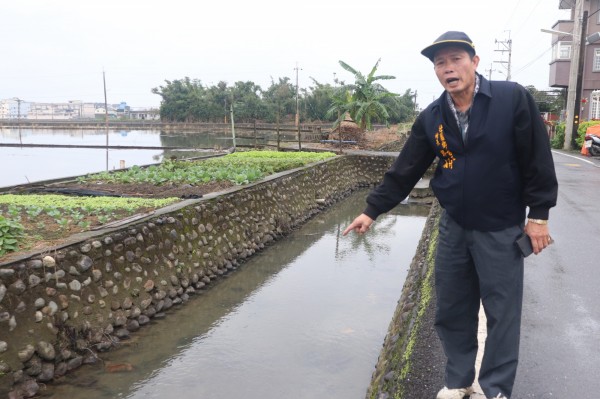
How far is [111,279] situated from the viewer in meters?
5.57

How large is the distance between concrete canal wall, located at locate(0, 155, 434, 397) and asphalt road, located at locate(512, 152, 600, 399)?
1.29 m

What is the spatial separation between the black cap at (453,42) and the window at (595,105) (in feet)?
103

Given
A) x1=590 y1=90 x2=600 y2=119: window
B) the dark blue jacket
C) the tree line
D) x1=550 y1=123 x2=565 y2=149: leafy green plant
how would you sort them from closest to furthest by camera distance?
1. the dark blue jacket
2. x1=550 y1=123 x2=565 y2=149: leafy green plant
3. x1=590 y1=90 x2=600 y2=119: window
4. the tree line

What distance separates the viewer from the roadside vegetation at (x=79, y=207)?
17.0ft

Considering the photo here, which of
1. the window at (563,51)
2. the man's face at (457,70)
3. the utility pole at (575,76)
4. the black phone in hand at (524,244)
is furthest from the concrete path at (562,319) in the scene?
the window at (563,51)

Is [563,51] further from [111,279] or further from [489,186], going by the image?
[489,186]

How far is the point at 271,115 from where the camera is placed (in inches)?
2411

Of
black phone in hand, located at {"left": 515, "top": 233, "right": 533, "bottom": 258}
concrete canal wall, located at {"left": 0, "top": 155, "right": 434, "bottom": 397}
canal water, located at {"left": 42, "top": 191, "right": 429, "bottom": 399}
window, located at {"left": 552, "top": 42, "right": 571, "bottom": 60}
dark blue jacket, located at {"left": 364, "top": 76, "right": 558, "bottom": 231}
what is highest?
window, located at {"left": 552, "top": 42, "right": 571, "bottom": 60}

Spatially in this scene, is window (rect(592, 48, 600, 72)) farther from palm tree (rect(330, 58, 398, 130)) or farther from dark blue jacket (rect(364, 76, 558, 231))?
dark blue jacket (rect(364, 76, 558, 231))

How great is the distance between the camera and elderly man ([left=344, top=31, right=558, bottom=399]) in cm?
243

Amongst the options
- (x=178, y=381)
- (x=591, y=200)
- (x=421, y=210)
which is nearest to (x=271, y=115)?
(x=421, y=210)

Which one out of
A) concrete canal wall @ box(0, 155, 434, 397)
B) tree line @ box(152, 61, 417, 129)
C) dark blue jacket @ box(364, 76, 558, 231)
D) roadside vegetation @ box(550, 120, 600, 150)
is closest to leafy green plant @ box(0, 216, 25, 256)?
concrete canal wall @ box(0, 155, 434, 397)

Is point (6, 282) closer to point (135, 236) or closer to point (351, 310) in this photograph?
point (135, 236)

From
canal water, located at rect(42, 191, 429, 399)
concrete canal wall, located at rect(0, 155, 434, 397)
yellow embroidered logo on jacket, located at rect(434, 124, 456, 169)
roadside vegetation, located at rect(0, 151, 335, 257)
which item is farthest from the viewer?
roadside vegetation, located at rect(0, 151, 335, 257)
